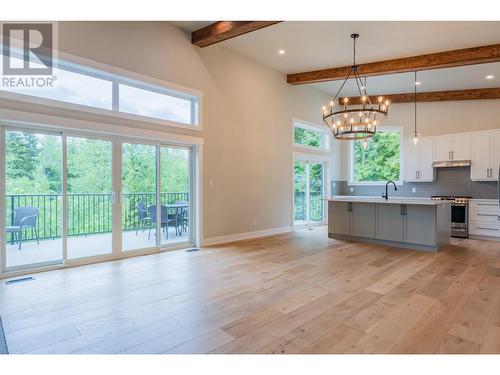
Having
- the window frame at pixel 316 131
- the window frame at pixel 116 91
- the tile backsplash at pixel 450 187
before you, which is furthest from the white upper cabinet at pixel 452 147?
the window frame at pixel 116 91

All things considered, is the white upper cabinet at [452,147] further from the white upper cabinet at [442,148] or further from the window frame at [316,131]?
the window frame at [316,131]

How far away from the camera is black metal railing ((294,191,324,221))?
8.45 m

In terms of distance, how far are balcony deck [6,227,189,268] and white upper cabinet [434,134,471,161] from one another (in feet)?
23.6

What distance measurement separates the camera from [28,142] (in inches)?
163

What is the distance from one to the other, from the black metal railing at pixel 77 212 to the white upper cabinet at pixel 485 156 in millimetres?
7475

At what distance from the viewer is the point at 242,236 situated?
670 cm

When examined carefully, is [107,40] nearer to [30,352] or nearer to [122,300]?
[122,300]

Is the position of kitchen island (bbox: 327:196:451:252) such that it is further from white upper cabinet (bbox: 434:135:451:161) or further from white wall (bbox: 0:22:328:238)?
white upper cabinet (bbox: 434:135:451:161)

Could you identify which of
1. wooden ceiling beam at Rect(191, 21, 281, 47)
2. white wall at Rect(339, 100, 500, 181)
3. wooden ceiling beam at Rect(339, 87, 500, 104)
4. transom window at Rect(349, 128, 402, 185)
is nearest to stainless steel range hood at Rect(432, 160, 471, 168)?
white wall at Rect(339, 100, 500, 181)

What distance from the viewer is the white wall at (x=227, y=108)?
4730 mm

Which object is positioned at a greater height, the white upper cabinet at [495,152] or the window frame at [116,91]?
the window frame at [116,91]

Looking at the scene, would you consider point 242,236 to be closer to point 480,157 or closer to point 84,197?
point 84,197

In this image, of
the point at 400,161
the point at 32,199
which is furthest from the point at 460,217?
the point at 32,199
